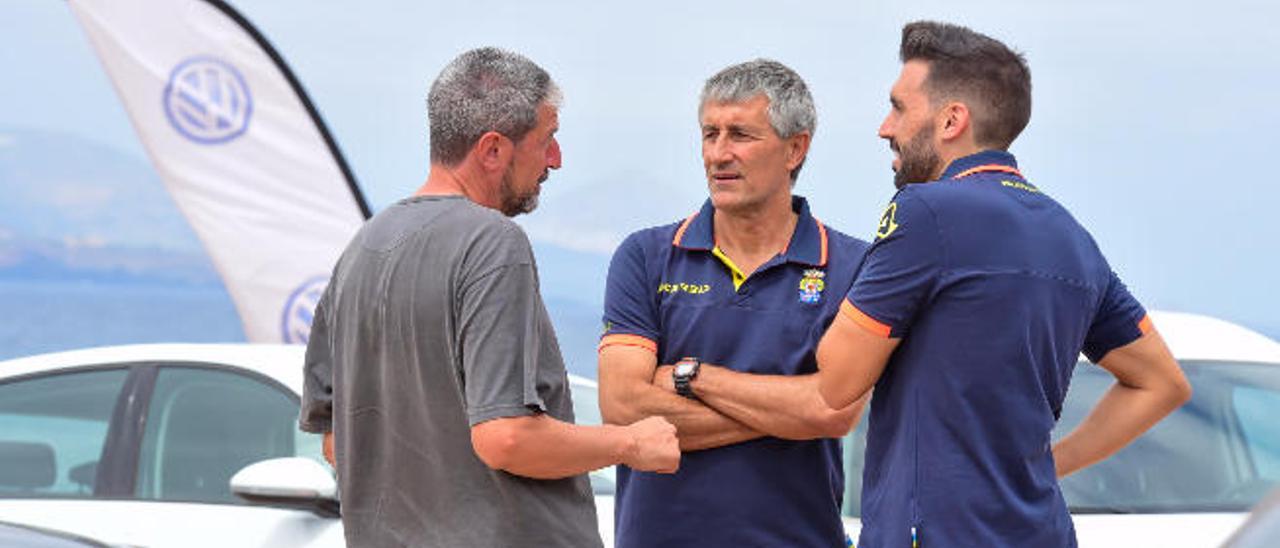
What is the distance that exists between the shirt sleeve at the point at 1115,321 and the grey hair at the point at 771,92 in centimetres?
69

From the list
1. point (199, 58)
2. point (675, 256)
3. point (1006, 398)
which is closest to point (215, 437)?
point (675, 256)

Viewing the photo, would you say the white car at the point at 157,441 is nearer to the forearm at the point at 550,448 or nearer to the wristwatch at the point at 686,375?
the wristwatch at the point at 686,375

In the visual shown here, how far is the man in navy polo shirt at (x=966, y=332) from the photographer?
326cm

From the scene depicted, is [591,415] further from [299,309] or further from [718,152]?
[299,309]

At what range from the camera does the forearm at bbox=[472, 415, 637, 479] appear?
3.20 metres

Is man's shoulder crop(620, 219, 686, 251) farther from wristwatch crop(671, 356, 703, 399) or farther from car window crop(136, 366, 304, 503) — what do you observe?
car window crop(136, 366, 304, 503)

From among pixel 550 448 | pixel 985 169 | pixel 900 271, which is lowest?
pixel 550 448

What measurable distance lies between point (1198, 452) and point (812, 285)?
220 centimetres

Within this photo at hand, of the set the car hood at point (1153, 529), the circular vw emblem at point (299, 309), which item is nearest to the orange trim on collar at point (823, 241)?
the car hood at point (1153, 529)

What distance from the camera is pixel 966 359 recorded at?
10.7 ft

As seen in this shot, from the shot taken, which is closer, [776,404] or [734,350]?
[776,404]

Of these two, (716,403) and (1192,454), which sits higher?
(716,403)

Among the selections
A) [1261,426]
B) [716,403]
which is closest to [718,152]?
[716,403]

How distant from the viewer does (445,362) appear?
3.29m
